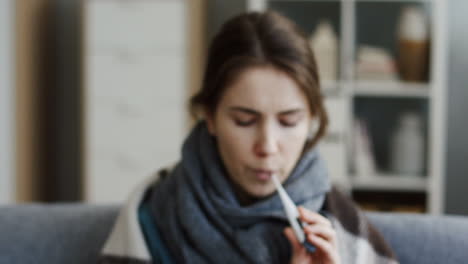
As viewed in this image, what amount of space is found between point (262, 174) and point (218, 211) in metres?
0.13

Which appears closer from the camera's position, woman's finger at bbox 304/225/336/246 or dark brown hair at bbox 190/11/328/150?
woman's finger at bbox 304/225/336/246

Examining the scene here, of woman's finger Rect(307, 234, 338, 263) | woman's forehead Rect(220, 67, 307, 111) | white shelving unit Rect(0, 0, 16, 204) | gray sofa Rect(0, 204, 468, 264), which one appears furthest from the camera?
white shelving unit Rect(0, 0, 16, 204)

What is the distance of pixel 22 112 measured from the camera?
304 cm

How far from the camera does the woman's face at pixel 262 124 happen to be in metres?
1.03

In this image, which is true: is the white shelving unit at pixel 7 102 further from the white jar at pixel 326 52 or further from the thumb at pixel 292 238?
the thumb at pixel 292 238

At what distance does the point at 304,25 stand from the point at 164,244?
78.8 inches

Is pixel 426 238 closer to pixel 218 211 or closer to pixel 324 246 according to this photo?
pixel 324 246

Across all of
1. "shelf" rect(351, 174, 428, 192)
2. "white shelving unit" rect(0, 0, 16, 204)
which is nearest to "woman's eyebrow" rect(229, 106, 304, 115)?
"shelf" rect(351, 174, 428, 192)

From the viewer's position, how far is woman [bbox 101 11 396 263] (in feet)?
3.40

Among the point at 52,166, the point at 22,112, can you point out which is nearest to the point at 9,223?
the point at 22,112

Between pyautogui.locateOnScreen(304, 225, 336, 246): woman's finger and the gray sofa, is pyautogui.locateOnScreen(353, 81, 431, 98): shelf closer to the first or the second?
the gray sofa

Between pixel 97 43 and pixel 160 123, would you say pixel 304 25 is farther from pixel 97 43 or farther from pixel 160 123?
pixel 97 43

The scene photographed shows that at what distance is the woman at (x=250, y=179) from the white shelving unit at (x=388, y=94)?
1.58 m

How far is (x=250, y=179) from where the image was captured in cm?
107
